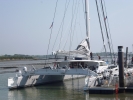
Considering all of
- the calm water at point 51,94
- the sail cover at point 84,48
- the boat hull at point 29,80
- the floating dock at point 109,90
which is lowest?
the calm water at point 51,94

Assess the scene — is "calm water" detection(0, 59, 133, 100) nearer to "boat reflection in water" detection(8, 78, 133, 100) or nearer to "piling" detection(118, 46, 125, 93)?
"boat reflection in water" detection(8, 78, 133, 100)

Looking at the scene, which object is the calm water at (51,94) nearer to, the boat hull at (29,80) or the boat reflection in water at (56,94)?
the boat reflection in water at (56,94)

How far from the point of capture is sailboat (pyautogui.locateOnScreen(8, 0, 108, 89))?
27125 millimetres

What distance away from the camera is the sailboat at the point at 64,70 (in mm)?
27125

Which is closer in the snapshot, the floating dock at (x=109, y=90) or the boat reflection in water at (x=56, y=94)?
the boat reflection in water at (x=56, y=94)

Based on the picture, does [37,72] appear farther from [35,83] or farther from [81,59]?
[81,59]

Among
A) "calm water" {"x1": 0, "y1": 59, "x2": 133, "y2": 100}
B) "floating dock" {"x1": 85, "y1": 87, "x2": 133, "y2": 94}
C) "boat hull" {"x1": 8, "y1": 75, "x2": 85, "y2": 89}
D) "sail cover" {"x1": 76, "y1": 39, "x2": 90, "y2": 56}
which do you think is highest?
"sail cover" {"x1": 76, "y1": 39, "x2": 90, "y2": 56}

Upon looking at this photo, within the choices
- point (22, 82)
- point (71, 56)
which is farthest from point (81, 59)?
point (22, 82)

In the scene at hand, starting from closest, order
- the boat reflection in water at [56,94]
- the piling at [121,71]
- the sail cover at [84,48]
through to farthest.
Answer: the boat reflection in water at [56,94] → the piling at [121,71] → the sail cover at [84,48]

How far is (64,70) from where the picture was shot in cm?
2736

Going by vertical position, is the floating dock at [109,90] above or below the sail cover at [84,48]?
below

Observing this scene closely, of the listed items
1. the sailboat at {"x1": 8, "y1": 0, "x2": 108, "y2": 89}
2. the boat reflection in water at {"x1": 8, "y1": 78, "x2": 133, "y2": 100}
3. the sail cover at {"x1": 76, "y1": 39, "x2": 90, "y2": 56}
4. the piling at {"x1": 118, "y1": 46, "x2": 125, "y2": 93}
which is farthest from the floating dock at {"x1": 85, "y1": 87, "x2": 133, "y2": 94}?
the sail cover at {"x1": 76, "y1": 39, "x2": 90, "y2": 56}


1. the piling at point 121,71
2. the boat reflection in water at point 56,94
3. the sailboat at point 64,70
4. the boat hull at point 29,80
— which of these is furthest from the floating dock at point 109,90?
the boat hull at point 29,80

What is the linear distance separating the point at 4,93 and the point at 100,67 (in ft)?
29.8
